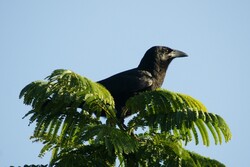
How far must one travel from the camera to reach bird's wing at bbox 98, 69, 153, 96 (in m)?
7.07

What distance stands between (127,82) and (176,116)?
2.48 metres

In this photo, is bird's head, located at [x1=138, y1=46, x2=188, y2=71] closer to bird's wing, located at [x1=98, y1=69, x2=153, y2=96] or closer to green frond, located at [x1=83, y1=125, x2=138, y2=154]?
bird's wing, located at [x1=98, y1=69, x2=153, y2=96]

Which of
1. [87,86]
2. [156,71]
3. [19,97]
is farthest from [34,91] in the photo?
[156,71]

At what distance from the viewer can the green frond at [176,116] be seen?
188 inches

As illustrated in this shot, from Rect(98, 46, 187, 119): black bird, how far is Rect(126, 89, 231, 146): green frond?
3.81ft

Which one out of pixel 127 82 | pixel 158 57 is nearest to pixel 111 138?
pixel 127 82

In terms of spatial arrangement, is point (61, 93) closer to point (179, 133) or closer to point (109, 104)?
point (109, 104)

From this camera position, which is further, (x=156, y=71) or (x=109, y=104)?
(x=156, y=71)

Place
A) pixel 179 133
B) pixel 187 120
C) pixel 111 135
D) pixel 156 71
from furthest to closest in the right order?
1. pixel 156 71
2. pixel 179 133
3. pixel 187 120
4. pixel 111 135

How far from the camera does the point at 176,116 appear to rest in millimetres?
4773

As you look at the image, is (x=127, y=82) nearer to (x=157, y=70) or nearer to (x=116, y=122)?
(x=157, y=70)

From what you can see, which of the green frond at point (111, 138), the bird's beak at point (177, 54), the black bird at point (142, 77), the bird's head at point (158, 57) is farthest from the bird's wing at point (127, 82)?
the green frond at point (111, 138)

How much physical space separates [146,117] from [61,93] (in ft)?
2.79

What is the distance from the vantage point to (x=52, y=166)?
4.57 meters
